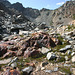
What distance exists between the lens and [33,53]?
8523mm

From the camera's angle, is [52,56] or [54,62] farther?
[52,56]

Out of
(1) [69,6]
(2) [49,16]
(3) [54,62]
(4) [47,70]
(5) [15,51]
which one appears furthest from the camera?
(2) [49,16]

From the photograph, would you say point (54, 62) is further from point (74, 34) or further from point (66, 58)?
point (74, 34)

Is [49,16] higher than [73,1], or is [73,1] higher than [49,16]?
[73,1]

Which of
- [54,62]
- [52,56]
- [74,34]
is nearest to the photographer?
[54,62]

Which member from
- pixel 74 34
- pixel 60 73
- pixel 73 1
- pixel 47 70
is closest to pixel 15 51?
pixel 47 70

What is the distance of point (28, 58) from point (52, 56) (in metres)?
2.15

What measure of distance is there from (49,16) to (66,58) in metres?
187

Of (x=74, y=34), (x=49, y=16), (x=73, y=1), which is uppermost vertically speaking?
(x=73, y=1)

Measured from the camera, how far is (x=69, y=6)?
553 ft

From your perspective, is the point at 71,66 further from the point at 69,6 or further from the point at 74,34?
the point at 69,6

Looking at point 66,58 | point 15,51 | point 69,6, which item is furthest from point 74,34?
point 69,6

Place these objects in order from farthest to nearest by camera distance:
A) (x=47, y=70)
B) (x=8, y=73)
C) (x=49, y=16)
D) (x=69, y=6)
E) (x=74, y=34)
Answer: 1. (x=49, y=16)
2. (x=69, y=6)
3. (x=74, y=34)
4. (x=47, y=70)
5. (x=8, y=73)

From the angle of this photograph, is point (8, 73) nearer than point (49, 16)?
Yes
